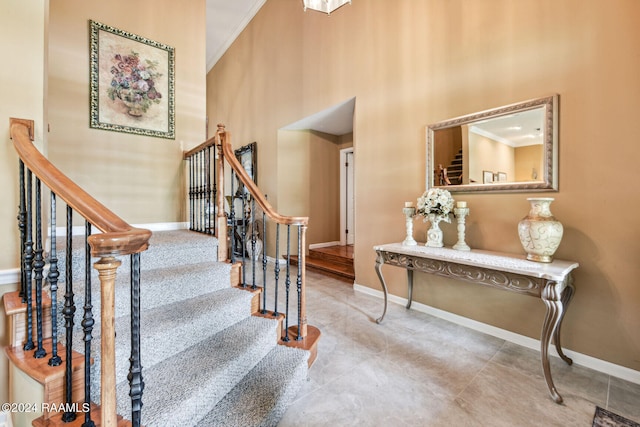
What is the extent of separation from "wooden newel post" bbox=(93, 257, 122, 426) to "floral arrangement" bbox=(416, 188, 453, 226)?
246 centimetres

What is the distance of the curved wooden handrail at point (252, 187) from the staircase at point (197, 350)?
64cm

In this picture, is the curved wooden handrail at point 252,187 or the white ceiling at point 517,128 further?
the white ceiling at point 517,128

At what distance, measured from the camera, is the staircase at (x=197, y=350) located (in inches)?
50.6

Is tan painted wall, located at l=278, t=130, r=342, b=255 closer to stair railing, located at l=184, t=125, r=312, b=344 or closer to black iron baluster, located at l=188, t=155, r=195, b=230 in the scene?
stair railing, located at l=184, t=125, r=312, b=344

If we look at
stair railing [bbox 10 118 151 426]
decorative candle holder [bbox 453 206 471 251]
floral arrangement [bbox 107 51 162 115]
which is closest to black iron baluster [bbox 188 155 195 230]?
floral arrangement [bbox 107 51 162 115]

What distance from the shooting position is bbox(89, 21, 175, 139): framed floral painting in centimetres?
274

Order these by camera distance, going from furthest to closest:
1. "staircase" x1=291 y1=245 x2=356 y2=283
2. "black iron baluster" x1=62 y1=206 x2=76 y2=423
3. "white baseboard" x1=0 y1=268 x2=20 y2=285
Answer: "staircase" x1=291 y1=245 x2=356 y2=283, "white baseboard" x1=0 y1=268 x2=20 y2=285, "black iron baluster" x1=62 y1=206 x2=76 y2=423

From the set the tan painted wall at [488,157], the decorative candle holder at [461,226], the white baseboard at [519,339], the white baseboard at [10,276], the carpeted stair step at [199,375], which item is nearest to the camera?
the carpeted stair step at [199,375]

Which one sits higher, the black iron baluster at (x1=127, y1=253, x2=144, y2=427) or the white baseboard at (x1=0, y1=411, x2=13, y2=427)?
the black iron baluster at (x1=127, y1=253, x2=144, y2=427)

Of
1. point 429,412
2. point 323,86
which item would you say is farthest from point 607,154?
point 323,86

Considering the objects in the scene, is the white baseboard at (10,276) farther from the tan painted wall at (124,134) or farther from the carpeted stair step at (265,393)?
the tan painted wall at (124,134)

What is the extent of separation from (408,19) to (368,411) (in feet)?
12.5

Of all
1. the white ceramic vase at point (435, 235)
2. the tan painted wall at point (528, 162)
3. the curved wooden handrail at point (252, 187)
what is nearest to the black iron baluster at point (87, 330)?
the curved wooden handrail at point (252, 187)

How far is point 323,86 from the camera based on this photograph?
4.16m
